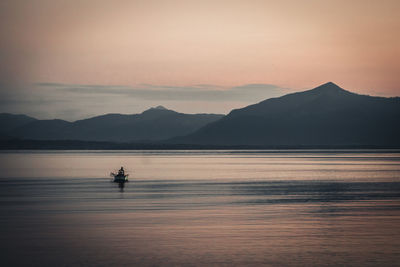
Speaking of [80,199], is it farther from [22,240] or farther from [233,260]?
[233,260]

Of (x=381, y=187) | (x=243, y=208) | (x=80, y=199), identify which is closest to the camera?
(x=243, y=208)

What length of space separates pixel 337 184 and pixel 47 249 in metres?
56.0

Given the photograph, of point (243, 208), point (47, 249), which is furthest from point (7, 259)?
point (243, 208)

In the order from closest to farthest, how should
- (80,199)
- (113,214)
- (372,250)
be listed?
(372,250), (113,214), (80,199)

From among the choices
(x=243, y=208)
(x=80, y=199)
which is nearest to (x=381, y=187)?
(x=243, y=208)

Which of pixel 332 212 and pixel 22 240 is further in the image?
pixel 332 212

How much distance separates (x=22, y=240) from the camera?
34.8m

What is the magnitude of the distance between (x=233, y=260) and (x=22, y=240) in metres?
12.3

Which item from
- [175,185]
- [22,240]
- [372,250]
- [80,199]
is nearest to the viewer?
[372,250]

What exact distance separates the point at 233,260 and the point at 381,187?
50250mm

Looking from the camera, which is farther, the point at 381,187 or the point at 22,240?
the point at 381,187

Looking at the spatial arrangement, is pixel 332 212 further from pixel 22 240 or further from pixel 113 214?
pixel 22 240

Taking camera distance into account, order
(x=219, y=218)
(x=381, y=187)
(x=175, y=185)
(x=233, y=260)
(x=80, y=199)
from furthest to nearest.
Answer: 1. (x=175, y=185)
2. (x=381, y=187)
3. (x=80, y=199)
4. (x=219, y=218)
5. (x=233, y=260)

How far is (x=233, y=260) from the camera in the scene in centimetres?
2906
